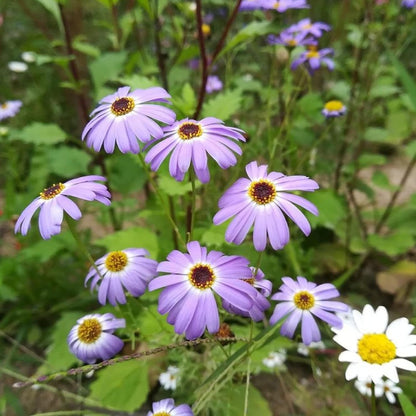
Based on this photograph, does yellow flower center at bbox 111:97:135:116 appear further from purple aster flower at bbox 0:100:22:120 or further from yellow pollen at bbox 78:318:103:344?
purple aster flower at bbox 0:100:22:120

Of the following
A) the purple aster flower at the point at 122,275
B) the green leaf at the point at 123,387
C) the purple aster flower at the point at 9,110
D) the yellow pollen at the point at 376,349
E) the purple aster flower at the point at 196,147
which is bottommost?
the green leaf at the point at 123,387

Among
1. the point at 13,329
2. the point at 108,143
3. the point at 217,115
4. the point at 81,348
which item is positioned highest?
the point at 108,143

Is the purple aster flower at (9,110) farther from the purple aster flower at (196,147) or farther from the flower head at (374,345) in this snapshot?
the flower head at (374,345)

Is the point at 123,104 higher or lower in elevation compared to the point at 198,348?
higher

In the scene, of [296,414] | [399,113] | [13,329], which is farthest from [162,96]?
[399,113]

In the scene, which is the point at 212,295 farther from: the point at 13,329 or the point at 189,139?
the point at 13,329

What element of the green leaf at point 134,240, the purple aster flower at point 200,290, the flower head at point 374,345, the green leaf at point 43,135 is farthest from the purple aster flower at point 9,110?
the flower head at point 374,345

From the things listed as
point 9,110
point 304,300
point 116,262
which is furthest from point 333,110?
point 9,110
